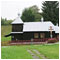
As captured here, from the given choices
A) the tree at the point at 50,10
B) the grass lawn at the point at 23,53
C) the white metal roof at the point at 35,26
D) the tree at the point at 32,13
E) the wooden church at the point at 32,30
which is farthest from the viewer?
the white metal roof at the point at 35,26

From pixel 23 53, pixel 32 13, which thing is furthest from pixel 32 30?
pixel 23 53

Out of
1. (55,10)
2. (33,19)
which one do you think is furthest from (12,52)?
(55,10)

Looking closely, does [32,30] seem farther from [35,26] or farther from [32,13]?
[32,13]

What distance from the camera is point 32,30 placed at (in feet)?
27.1

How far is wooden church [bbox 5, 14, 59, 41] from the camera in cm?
729

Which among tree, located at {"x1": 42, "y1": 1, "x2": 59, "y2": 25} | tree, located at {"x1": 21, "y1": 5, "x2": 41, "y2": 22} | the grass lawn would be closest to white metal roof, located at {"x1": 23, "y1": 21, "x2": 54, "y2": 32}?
tree, located at {"x1": 21, "y1": 5, "x2": 41, "y2": 22}

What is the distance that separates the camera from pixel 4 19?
246 inches

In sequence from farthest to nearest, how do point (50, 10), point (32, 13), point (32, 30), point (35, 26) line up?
point (32, 30) → point (35, 26) → point (32, 13) → point (50, 10)

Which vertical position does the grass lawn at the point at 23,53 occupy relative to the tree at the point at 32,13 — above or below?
below

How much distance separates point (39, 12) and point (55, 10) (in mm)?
605

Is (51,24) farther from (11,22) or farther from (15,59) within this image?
(15,59)

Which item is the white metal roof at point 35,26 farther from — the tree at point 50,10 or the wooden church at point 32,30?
the tree at point 50,10

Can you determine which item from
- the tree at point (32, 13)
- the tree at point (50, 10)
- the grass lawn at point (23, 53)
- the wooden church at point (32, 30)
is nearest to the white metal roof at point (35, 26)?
the wooden church at point (32, 30)

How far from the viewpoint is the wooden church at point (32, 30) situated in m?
7.29
